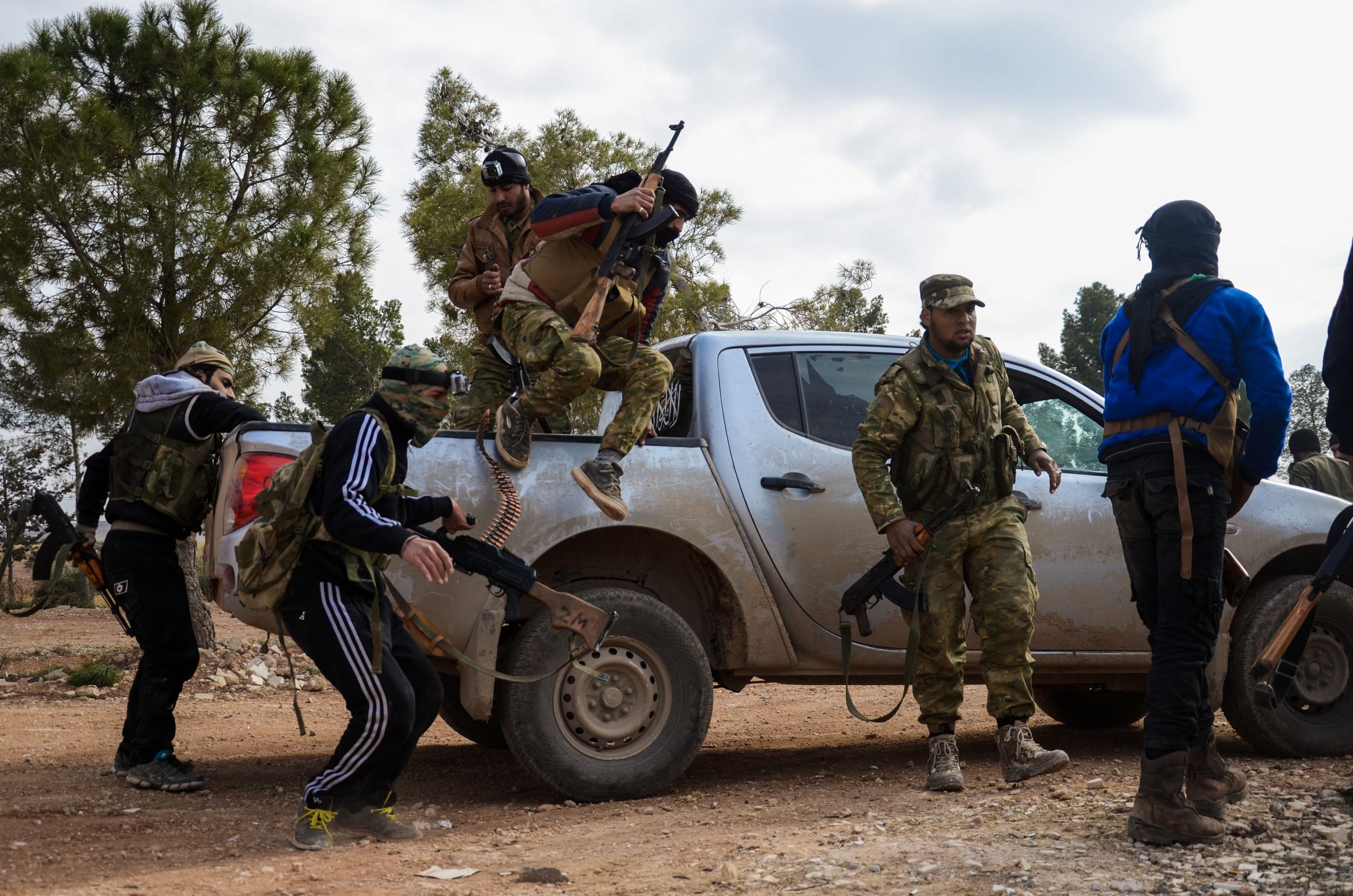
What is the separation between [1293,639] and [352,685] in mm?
3027

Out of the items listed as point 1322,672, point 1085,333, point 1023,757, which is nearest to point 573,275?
point 1023,757

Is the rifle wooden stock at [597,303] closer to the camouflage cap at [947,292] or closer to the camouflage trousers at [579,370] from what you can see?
the camouflage trousers at [579,370]

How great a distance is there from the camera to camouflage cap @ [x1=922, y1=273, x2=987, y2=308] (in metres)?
4.65

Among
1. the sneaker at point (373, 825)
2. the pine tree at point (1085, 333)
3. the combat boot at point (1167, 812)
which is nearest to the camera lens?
the combat boot at point (1167, 812)

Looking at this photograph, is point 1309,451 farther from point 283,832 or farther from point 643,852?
point 283,832

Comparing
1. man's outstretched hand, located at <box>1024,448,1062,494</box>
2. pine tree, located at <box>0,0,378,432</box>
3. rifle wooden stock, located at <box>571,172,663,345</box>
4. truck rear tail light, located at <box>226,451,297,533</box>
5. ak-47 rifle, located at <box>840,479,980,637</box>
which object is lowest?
ak-47 rifle, located at <box>840,479,980,637</box>

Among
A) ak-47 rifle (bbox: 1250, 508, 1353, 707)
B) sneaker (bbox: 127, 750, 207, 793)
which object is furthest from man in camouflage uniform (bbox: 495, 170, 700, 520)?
ak-47 rifle (bbox: 1250, 508, 1353, 707)

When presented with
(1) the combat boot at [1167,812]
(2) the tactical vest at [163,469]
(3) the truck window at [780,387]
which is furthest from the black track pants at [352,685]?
(1) the combat boot at [1167,812]

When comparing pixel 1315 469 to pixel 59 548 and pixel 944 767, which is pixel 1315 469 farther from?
pixel 59 548

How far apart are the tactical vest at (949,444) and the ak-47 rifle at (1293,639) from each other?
1172 millimetres

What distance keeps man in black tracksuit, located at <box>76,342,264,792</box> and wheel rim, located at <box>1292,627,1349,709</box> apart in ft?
15.4

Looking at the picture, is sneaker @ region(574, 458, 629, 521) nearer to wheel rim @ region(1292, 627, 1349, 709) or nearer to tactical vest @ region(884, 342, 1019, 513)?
tactical vest @ region(884, 342, 1019, 513)

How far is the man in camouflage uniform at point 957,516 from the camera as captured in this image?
178 inches

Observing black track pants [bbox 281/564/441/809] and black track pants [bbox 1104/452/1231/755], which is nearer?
black track pants [bbox 1104/452/1231/755]
